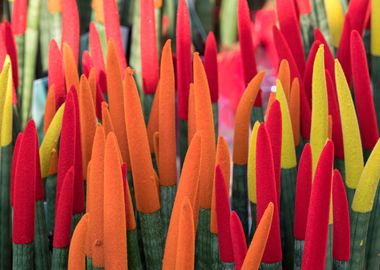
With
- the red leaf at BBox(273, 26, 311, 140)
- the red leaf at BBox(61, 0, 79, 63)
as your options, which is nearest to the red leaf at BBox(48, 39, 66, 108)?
the red leaf at BBox(61, 0, 79, 63)

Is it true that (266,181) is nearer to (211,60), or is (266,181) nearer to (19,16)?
(211,60)

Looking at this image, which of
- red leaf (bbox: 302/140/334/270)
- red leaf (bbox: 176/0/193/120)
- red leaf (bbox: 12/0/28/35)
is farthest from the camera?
red leaf (bbox: 12/0/28/35)

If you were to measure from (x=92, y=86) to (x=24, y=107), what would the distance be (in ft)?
0.58

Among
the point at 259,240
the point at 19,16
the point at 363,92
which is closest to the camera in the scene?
the point at 259,240

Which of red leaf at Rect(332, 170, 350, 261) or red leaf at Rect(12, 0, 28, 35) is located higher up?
red leaf at Rect(12, 0, 28, 35)

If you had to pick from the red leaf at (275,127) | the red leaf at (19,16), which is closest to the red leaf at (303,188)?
the red leaf at (275,127)

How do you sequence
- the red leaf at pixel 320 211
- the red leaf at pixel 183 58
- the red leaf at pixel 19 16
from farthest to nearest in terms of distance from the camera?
1. the red leaf at pixel 19 16
2. the red leaf at pixel 183 58
3. the red leaf at pixel 320 211

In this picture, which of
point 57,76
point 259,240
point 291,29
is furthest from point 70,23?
point 259,240

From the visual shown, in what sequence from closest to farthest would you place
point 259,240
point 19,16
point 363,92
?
point 259,240 → point 363,92 → point 19,16

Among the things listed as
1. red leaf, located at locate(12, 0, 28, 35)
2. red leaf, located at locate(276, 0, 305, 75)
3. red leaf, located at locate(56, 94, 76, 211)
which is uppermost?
red leaf, located at locate(12, 0, 28, 35)

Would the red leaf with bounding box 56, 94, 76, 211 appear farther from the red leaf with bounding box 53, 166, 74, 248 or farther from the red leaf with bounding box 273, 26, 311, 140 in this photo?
the red leaf with bounding box 273, 26, 311, 140

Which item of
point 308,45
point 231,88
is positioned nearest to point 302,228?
point 308,45

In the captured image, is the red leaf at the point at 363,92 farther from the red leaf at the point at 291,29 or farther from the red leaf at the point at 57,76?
the red leaf at the point at 57,76

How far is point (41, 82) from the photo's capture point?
64 centimetres
